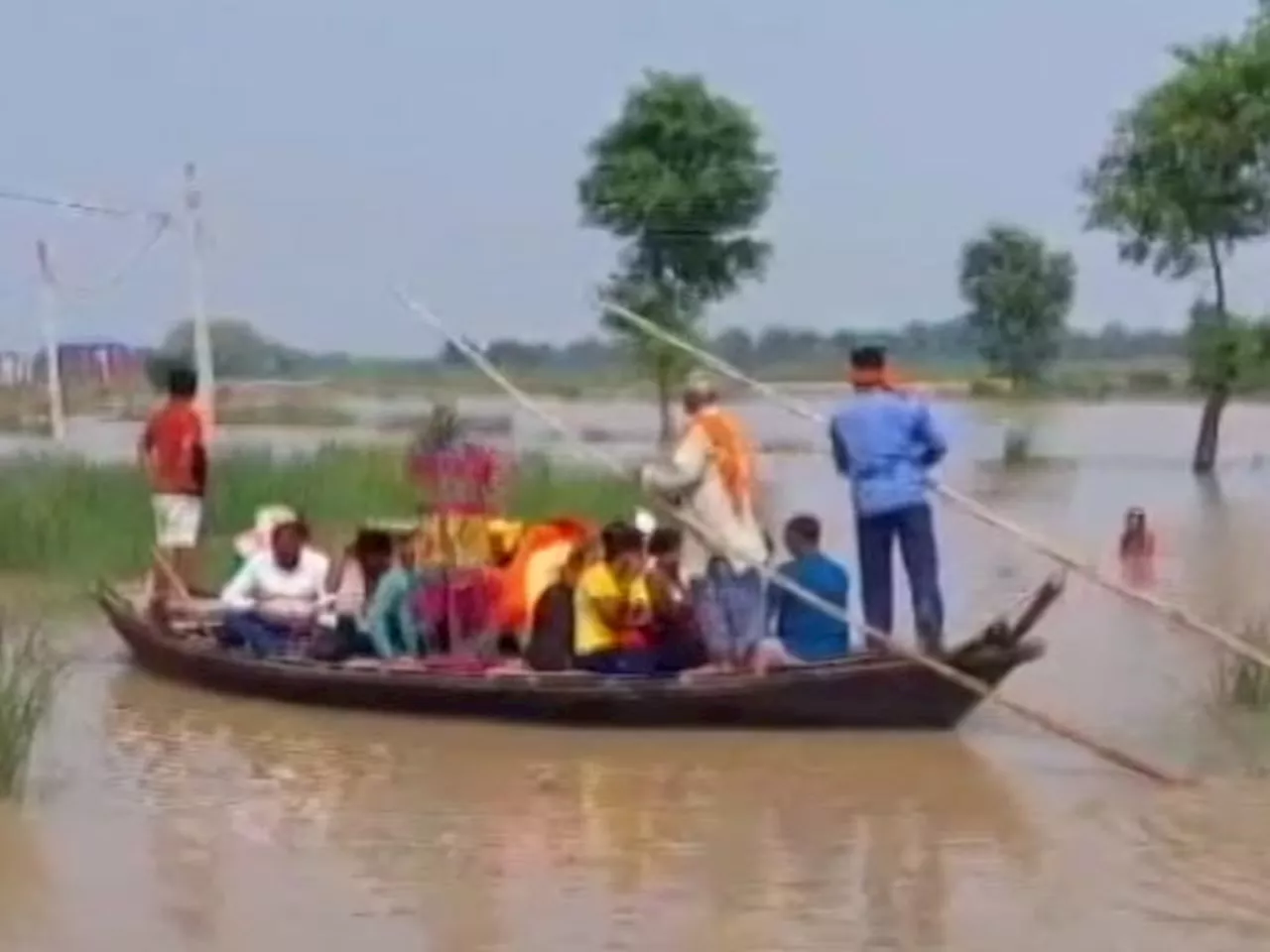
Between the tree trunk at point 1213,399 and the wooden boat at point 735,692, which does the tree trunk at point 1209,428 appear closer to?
the tree trunk at point 1213,399

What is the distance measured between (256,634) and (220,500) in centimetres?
633

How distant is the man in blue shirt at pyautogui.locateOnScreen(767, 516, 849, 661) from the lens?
12.4m

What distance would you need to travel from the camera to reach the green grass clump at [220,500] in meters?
18.2

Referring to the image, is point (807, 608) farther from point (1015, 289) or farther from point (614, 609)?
point (1015, 289)

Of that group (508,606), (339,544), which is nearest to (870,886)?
(508,606)

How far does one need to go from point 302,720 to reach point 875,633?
2.65 metres

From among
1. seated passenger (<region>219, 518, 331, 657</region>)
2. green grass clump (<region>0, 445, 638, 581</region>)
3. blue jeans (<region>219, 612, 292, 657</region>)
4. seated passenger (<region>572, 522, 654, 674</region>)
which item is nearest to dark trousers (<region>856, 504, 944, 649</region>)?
seated passenger (<region>572, 522, 654, 674</region>)

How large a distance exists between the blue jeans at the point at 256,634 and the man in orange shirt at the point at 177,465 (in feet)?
4.28

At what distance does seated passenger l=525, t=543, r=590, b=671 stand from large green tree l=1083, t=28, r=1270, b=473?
2421 cm

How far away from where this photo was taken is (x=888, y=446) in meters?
12.5

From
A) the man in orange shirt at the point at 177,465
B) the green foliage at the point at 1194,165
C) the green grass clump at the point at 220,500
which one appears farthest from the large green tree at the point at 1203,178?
the man in orange shirt at the point at 177,465

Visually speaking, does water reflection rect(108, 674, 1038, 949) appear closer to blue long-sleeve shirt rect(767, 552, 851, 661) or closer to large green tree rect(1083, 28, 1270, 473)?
Answer: blue long-sleeve shirt rect(767, 552, 851, 661)

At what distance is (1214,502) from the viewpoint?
30281 millimetres

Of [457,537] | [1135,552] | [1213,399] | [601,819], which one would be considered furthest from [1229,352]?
[601,819]
